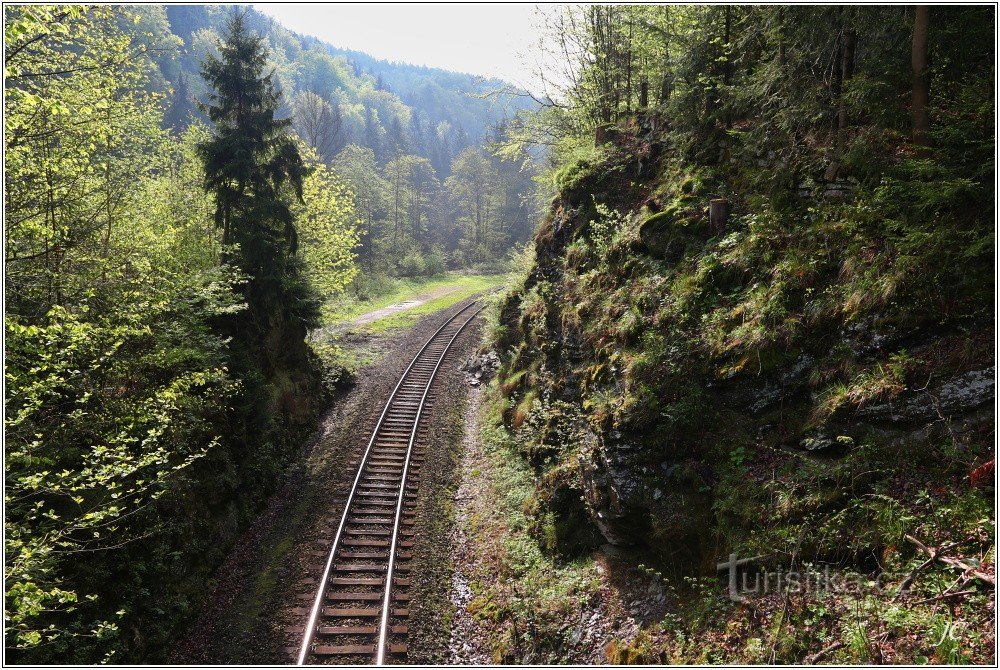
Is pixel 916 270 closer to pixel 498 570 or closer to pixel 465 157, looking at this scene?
pixel 498 570

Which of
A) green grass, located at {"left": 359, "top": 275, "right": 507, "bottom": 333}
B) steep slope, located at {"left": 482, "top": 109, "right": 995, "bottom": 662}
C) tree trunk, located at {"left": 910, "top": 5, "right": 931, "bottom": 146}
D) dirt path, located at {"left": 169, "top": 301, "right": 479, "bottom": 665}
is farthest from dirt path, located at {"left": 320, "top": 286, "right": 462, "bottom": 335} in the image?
tree trunk, located at {"left": 910, "top": 5, "right": 931, "bottom": 146}

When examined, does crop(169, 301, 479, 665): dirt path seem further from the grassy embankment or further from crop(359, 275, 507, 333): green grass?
crop(359, 275, 507, 333): green grass

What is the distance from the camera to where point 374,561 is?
10.9 m

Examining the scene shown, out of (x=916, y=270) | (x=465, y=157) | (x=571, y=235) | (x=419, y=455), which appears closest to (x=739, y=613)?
(x=916, y=270)

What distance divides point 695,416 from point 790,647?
3.43m

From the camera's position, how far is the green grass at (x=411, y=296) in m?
30.6

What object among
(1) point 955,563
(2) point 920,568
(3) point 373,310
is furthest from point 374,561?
(3) point 373,310

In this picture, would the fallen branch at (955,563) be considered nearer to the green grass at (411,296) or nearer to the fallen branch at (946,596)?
the fallen branch at (946,596)

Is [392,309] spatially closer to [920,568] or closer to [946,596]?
[920,568]

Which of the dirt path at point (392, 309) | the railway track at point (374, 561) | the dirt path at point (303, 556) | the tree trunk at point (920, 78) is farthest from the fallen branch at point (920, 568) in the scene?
the dirt path at point (392, 309)

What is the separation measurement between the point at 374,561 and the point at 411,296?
33284 mm

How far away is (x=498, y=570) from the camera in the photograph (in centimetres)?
1053

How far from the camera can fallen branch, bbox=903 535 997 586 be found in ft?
15.3

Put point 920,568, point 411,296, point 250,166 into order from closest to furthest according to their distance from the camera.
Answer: point 920,568 < point 250,166 < point 411,296
